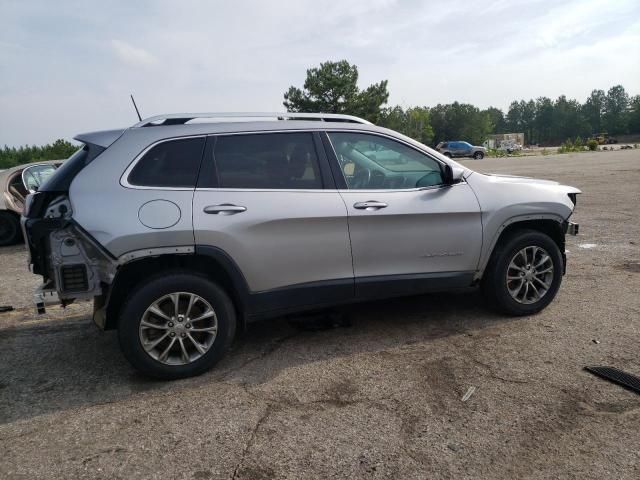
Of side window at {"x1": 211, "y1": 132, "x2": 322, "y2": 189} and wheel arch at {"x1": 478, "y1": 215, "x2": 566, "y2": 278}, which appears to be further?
wheel arch at {"x1": 478, "y1": 215, "x2": 566, "y2": 278}

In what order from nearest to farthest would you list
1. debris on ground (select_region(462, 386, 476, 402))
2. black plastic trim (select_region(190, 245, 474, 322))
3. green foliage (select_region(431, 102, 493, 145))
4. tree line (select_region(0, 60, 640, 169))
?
debris on ground (select_region(462, 386, 476, 402)) < black plastic trim (select_region(190, 245, 474, 322)) < tree line (select_region(0, 60, 640, 169)) < green foliage (select_region(431, 102, 493, 145))

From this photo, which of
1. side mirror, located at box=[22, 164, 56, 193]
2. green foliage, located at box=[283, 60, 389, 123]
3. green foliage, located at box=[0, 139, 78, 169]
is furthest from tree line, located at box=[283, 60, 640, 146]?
side mirror, located at box=[22, 164, 56, 193]

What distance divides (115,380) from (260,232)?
1526 mm

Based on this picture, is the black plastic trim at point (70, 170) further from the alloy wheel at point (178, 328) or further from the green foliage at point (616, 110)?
the green foliage at point (616, 110)

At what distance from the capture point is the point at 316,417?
3064mm

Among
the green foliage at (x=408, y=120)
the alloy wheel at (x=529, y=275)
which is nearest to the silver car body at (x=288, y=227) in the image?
the alloy wheel at (x=529, y=275)

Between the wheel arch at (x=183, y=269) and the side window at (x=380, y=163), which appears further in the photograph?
the side window at (x=380, y=163)

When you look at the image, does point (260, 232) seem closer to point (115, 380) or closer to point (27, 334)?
point (115, 380)

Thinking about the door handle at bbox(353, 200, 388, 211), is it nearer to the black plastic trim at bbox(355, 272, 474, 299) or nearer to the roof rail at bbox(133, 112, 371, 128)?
the black plastic trim at bbox(355, 272, 474, 299)

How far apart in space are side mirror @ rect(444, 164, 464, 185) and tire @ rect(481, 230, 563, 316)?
762 mm

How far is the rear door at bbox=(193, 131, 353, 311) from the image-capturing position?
363cm

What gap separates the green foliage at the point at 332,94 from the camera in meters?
54.1

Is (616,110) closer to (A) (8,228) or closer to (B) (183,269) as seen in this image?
(A) (8,228)

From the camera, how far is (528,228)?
15.1ft
